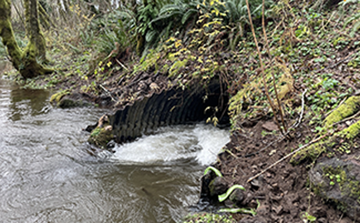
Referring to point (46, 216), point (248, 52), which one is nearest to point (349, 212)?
point (46, 216)

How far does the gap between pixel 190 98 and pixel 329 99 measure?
304 centimetres

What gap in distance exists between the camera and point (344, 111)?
2818 millimetres

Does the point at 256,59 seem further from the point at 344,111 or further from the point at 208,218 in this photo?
the point at 208,218

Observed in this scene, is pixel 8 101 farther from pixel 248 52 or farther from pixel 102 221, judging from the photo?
pixel 248 52

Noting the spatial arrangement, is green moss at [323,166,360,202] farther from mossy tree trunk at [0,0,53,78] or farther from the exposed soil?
mossy tree trunk at [0,0,53,78]

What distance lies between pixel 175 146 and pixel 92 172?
1748mm

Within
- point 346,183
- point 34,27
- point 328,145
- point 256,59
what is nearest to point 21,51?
point 34,27

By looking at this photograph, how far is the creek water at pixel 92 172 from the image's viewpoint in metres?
2.99

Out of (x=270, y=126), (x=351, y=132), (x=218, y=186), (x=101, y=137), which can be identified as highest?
(x=351, y=132)

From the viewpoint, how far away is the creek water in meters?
2.99

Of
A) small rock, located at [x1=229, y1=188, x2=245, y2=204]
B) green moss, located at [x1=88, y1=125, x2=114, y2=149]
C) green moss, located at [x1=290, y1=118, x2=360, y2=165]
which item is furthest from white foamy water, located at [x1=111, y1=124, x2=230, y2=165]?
green moss, located at [x1=290, y1=118, x2=360, y2=165]

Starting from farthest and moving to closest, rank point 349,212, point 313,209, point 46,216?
point 46,216
point 313,209
point 349,212

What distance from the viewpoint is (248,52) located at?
516 cm

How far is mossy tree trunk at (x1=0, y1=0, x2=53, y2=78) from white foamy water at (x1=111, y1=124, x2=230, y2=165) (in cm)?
862
